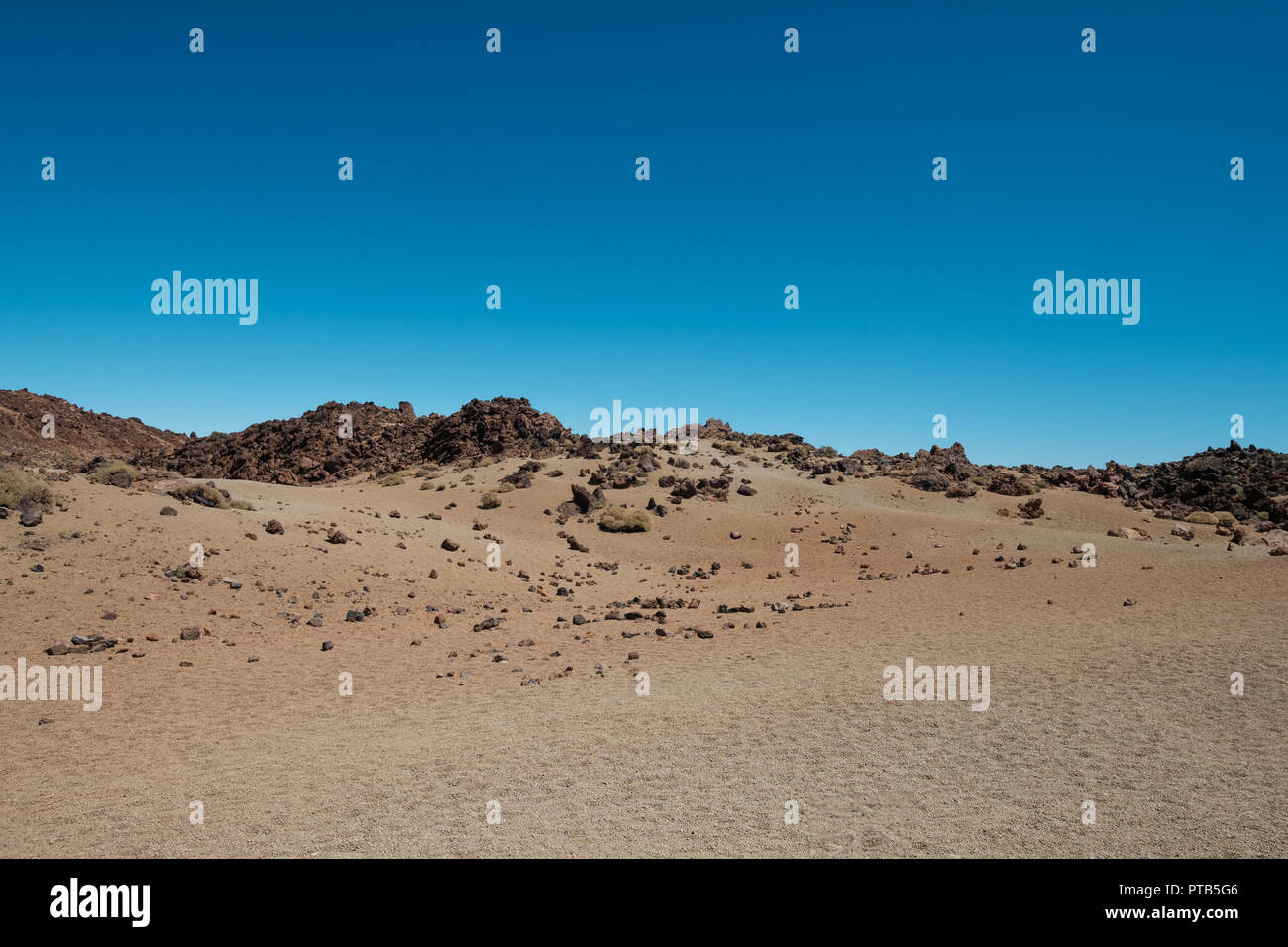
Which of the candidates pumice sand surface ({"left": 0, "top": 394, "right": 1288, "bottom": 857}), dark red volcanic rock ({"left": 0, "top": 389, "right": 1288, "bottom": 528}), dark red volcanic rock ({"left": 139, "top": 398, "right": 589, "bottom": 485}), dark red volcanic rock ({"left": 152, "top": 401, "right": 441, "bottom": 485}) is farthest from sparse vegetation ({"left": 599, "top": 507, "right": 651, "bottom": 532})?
dark red volcanic rock ({"left": 152, "top": 401, "right": 441, "bottom": 485})

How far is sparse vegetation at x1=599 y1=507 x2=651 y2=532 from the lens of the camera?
3106 centimetres

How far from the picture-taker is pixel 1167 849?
672 cm

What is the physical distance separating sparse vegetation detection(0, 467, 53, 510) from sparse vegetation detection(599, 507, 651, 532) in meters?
19.2

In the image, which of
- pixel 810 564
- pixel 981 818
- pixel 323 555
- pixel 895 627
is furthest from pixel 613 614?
pixel 981 818

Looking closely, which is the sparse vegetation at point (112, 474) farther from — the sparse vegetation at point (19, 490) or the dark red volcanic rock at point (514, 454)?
the dark red volcanic rock at point (514, 454)

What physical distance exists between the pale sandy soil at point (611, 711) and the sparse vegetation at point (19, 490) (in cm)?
91

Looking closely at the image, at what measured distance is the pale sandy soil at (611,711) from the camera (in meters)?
7.30

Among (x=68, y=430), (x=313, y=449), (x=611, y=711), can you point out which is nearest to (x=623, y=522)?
(x=611, y=711)

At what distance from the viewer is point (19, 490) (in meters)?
17.8

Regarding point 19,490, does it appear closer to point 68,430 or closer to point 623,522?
point 623,522

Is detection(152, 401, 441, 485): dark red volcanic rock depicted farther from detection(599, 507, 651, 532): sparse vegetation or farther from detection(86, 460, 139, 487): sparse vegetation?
detection(86, 460, 139, 487): sparse vegetation

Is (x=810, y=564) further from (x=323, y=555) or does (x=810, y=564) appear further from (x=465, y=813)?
(x=465, y=813)
